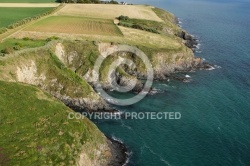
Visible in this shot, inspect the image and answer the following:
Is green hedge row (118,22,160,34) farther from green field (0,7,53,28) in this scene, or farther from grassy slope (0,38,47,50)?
grassy slope (0,38,47,50)

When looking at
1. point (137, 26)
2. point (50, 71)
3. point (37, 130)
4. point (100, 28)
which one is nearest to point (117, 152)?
point (37, 130)

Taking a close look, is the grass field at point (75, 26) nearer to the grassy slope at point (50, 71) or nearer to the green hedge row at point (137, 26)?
the green hedge row at point (137, 26)

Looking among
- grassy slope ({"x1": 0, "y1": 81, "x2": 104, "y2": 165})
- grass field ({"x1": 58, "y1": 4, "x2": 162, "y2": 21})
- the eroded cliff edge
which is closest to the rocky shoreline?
the eroded cliff edge

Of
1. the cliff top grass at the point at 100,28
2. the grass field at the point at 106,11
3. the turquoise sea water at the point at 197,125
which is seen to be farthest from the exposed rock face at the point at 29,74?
the grass field at the point at 106,11

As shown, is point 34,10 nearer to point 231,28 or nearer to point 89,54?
point 89,54

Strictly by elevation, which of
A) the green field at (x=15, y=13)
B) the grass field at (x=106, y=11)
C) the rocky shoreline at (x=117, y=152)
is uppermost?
the green field at (x=15, y=13)

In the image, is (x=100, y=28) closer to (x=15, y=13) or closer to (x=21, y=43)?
(x=21, y=43)
